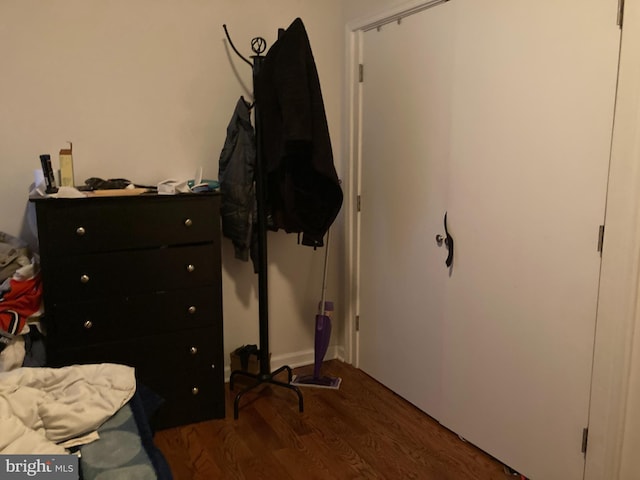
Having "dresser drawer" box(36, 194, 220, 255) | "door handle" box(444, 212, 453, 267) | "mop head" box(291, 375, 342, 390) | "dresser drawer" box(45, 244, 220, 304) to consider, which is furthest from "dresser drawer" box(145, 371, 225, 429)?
"door handle" box(444, 212, 453, 267)

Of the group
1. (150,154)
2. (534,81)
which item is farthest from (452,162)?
(150,154)

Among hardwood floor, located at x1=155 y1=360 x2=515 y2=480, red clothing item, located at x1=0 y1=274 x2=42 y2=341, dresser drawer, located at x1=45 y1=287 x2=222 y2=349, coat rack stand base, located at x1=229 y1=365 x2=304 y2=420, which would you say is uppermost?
red clothing item, located at x1=0 y1=274 x2=42 y2=341

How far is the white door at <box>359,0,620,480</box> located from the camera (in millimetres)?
1912

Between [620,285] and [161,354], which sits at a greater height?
[620,285]

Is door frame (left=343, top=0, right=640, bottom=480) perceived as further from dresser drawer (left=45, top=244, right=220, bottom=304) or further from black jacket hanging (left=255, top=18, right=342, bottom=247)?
dresser drawer (left=45, top=244, right=220, bottom=304)

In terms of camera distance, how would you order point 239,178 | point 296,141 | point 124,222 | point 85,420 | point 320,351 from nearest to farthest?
1. point 85,420
2. point 124,222
3. point 296,141
4. point 239,178
5. point 320,351

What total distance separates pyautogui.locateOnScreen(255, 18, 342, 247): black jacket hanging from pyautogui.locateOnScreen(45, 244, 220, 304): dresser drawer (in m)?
0.46

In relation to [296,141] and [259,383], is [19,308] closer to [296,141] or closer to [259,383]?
[259,383]

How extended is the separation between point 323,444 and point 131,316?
107 cm

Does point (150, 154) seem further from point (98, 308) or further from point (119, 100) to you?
point (98, 308)

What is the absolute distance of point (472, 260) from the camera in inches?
94.2

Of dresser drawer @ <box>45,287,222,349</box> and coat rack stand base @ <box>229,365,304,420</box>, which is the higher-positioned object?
dresser drawer @ <box>45,287,222,349</box>

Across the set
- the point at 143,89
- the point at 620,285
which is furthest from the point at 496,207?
the point at 143,89

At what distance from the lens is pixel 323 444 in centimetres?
250
